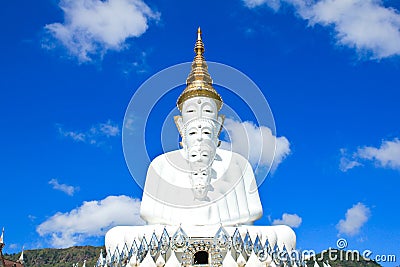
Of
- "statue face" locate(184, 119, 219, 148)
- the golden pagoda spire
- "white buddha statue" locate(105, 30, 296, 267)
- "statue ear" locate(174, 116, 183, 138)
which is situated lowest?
"white buddha statue" locate(105, 30, 296, 267)

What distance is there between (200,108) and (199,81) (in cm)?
152

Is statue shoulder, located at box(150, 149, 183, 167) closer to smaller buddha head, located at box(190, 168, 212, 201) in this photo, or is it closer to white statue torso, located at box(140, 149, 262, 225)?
white statue torso, located at box(140, 149, 262, 225)

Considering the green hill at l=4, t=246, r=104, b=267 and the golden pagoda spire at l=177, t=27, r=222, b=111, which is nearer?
the golden pagoda spire at l=177, t=27, r=222, b=111

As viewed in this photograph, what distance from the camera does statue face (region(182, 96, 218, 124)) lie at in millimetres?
17297

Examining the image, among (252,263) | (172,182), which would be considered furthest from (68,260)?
(252,263)

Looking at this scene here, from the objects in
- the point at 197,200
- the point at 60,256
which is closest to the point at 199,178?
the point at 197,200

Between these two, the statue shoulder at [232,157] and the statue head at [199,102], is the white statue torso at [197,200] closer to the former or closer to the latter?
the statue shoulder at [232,157]

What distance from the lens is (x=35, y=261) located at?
59.3 m

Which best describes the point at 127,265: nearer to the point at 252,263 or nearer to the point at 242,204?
the point at 252,263

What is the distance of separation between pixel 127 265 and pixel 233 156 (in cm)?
669

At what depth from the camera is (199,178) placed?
15.8 m

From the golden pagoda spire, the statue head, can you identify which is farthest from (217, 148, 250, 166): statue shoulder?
the golden pagoda spire

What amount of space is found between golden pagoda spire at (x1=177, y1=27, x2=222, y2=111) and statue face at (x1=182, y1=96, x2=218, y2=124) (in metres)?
0.22

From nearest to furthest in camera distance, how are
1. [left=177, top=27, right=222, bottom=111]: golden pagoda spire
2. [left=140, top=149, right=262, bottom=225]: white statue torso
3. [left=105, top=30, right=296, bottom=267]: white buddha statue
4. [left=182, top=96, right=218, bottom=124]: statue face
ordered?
[left=105, top=30, right=296, bottom=267]: white buddha statue, [left=140, top=149, right=262, bottom=225]: white statue torso, [left=182, top=96, right=218, bottom=124]: statue face, [left=177, top=27, right=222, bottom=111]: golden pagoda spire
